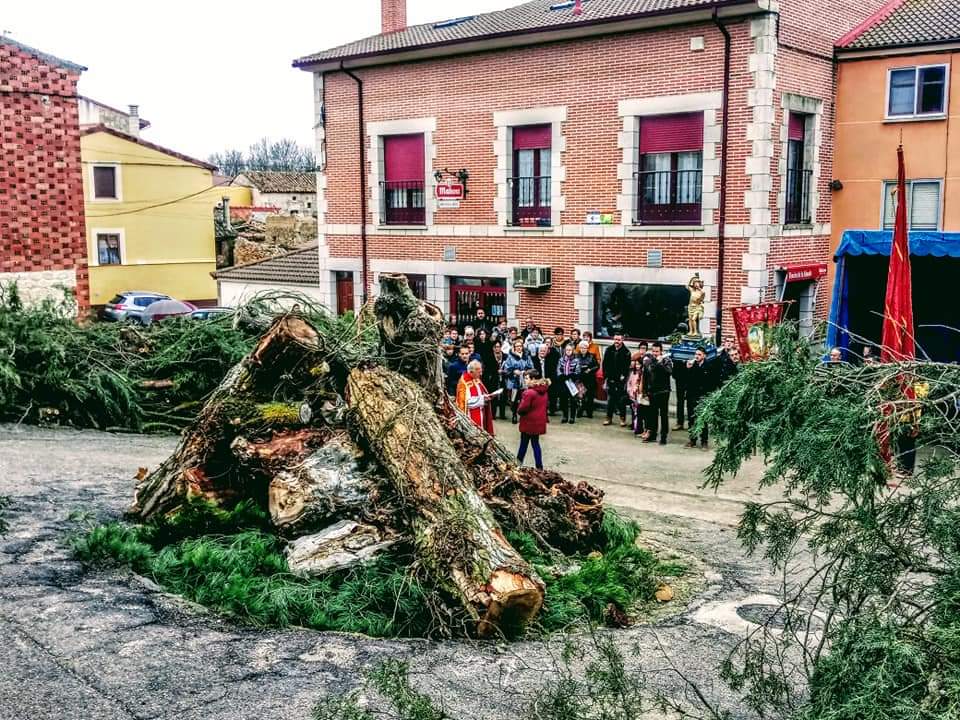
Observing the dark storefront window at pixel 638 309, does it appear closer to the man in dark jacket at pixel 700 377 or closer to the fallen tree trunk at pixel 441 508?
the man in dark jacket at pixel 700 377

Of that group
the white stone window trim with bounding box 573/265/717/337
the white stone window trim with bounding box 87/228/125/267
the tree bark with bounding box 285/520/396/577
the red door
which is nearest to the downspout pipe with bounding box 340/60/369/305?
the red door

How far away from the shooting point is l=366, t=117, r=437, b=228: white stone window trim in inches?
836

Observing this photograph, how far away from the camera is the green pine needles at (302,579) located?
684cm

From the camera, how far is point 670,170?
18.2 m

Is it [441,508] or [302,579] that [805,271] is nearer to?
[441,508]

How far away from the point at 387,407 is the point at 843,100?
14311mm

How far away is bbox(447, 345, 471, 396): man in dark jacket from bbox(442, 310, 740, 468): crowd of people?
0.05 ft

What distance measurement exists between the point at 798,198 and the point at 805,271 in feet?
4.69

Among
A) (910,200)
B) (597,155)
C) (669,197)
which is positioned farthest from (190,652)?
(910,200)

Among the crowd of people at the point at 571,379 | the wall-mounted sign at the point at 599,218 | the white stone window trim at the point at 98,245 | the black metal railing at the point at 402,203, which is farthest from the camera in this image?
the white stone window trim at the point at 98,245

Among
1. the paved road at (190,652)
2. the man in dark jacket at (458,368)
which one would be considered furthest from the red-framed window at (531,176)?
the paved road at (190,652)

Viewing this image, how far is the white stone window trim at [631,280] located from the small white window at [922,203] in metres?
3.93

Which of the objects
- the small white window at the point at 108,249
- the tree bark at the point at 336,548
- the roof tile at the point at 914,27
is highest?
the roof tile at the point at 914,27

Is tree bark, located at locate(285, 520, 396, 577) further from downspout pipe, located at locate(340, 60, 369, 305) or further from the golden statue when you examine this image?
downspout pipe, located at locate(340, 60, 369, 305)
